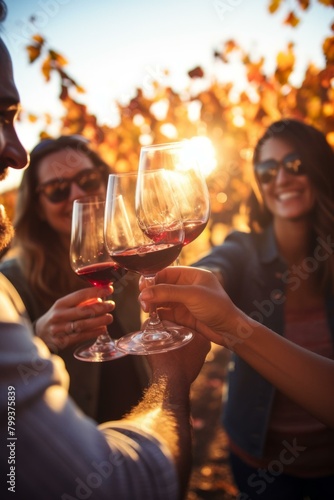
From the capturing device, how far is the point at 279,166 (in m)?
2.92

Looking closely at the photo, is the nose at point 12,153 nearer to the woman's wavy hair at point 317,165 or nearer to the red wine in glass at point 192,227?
the red wine in glass at point 192,227

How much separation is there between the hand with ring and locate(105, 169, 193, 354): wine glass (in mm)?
188

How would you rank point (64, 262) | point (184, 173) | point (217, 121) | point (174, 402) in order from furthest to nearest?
point (217, 121) < point (64, 262) < point (184, 173) < point (174, 402)

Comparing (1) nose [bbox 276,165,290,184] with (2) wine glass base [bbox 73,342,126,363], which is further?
(1) nose [bbox 276,165,290,184]

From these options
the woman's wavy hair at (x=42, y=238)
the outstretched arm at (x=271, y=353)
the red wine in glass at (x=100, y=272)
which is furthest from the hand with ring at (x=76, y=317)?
the woman's wavy hair at (x=42, y=238)

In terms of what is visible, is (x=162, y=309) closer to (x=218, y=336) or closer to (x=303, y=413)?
(x=218, y=336)

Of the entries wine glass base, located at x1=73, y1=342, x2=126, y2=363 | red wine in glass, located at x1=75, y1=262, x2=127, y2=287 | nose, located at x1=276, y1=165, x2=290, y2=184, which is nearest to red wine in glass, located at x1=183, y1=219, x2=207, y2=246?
red wine in glass, located at x1=75, y1=262, x2=127, y2=287

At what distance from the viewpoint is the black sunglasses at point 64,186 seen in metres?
2.92

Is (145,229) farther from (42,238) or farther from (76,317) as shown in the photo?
(42,238)

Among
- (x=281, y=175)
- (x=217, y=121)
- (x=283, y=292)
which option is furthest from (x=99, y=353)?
(x=217, y=121)

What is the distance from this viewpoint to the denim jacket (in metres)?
2.50

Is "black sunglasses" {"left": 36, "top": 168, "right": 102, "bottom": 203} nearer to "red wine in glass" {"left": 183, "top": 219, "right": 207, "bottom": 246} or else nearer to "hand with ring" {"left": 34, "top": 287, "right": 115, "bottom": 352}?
"hand with ring" {"left": 34, "top": 287, "right": 115, "bottom": 352}

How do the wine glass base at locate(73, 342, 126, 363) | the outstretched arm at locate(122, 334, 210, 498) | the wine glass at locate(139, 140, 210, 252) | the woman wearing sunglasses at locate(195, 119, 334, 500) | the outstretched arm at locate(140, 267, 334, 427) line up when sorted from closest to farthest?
the outstretched arm at locate(122, 334, 210, 498) < the outstretched arm at locate(140, 267, 334, 427) < the wine glass at locate(139, 140, 210, 252) < the wine glass base at locate(73, 342, 126, 363) < the woman wearing sunglasses at locate(195, 119, 334, 500)

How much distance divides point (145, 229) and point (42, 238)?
178 cm
